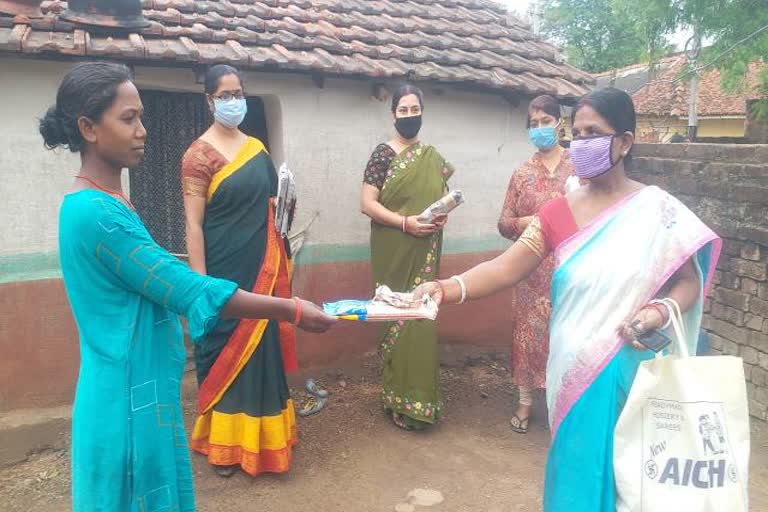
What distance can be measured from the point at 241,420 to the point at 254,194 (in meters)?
1.25

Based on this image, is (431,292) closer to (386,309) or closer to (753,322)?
(386,309)

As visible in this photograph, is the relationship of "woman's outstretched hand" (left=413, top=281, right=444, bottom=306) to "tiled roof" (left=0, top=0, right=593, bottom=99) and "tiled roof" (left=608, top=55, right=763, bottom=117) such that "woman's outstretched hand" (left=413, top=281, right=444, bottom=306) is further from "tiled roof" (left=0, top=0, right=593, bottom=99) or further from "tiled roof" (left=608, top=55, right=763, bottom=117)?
"tiled roof" (left=608, top=55, right=763, bottom=117)

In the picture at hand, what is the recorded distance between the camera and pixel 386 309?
233 centimetres

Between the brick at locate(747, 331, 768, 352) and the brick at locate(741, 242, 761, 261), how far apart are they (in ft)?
1.69

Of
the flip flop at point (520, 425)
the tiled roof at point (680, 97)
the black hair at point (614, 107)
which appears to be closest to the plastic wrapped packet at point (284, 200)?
the black hair at point (614, 107)

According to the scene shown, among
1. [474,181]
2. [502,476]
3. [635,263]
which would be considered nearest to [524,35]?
[474,181]

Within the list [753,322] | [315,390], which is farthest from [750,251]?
[315,390]

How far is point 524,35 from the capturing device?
19.8ft

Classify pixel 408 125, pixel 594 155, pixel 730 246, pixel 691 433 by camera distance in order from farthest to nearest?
pixel 730 246, pixel 408 125, pixel 594 155, pixel 691 433

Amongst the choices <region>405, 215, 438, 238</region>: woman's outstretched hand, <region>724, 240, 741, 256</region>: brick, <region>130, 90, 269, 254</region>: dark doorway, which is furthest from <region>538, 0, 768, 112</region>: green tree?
<region>130, 90, 269, 254</region>: dark doorway

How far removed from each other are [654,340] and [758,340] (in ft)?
9.85

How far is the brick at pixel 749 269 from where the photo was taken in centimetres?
421

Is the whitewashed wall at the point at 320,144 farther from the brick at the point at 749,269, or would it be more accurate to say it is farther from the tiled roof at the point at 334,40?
the brick at the point at 749,269

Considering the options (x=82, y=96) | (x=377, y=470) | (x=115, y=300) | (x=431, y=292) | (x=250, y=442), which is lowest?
(x=377, y=470)
